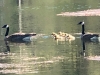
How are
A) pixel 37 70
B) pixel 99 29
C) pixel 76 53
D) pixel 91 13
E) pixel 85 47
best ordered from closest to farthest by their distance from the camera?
pixel 37 70, pixel 76 53, pixel 85 47, pixel 99 29, pixel 91 13

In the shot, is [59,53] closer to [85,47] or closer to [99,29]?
[85,47]

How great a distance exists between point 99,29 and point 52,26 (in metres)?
5.44

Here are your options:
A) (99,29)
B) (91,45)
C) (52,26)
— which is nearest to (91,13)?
(52,26)

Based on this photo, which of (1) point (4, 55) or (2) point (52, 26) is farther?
(2) point (52, 26)

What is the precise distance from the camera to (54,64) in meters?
22.2

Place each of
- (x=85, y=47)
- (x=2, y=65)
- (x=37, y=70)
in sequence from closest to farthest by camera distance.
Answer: (x=37, y=70) < (x=2, y=65) < (x=85, y=47)

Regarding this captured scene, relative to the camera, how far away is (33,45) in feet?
94.8

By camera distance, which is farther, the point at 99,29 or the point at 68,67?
the point at 99,29

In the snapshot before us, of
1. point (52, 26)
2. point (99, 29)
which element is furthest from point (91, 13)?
point (99, 29)

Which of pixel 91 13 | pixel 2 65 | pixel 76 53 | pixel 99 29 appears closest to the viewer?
pixel 2 65

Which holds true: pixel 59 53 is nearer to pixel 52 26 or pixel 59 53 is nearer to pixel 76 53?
Answer: pixel 76 53

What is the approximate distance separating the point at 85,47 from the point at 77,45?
1069 millimetres

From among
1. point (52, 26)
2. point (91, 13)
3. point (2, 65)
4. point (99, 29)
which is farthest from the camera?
point (91, 13)

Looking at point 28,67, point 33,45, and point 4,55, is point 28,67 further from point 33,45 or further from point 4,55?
point 33,45
